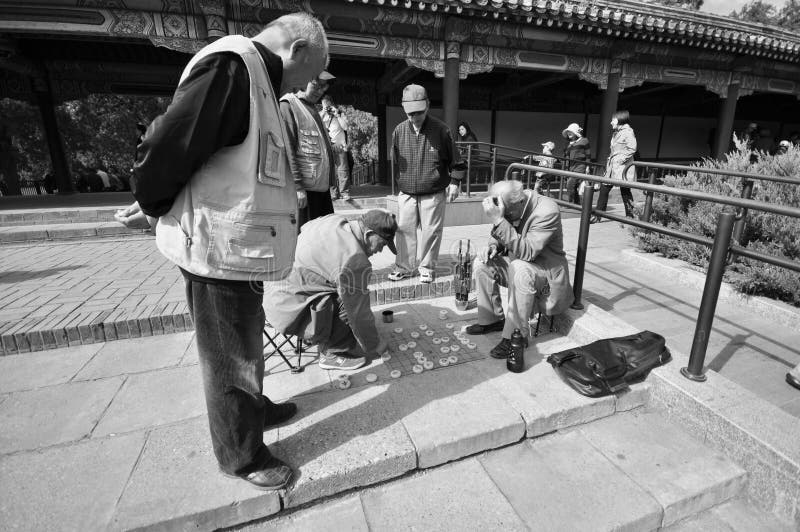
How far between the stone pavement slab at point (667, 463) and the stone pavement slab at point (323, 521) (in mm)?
1288

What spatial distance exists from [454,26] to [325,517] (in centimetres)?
778

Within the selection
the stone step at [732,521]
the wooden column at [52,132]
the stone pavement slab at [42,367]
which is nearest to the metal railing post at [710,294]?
the stone step at [732,521]

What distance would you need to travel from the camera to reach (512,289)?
9.07 feet

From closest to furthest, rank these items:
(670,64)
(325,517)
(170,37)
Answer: (325,517), (170,37), (670,64)

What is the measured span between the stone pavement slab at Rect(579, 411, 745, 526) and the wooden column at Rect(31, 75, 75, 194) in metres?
11.7

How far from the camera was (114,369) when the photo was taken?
268 cm

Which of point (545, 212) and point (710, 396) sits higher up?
point (545, 212)

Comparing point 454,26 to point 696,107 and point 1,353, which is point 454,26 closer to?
point 1,353

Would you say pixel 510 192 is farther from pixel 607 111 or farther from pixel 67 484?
pixel 607 111

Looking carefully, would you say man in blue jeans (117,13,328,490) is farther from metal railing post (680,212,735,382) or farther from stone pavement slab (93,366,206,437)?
metal railing post (680,212,735,382)

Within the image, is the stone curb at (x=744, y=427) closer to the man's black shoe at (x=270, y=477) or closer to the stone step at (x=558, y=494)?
the stone step at (x=558, y=494)

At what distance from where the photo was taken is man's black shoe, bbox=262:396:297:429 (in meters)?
2.05

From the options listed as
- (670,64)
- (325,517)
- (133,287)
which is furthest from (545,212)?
(670,64)

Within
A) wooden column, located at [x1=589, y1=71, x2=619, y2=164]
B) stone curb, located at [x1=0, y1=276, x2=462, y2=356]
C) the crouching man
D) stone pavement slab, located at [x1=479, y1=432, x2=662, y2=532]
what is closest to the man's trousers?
the crouching man
